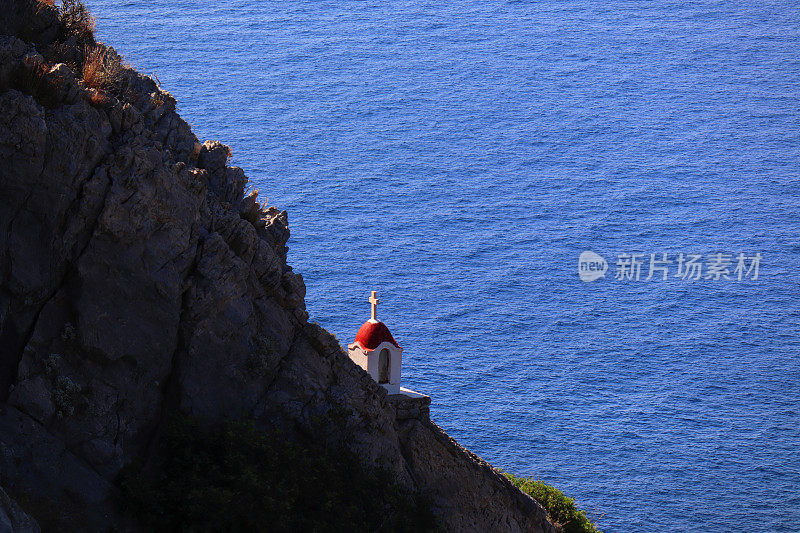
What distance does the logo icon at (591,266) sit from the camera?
151 feet

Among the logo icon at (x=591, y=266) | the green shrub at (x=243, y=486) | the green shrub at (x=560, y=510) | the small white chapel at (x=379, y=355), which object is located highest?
the logo icon at (x=591, y=266)

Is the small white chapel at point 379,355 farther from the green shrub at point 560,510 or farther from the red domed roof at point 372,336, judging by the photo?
the green shrub at point 560,510

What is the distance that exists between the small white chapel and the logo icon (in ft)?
91.5

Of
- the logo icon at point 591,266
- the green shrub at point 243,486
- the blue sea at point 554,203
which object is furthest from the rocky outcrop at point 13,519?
the logo icon at point 591,266

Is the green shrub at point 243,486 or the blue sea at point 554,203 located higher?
the blue sea at point 554,203

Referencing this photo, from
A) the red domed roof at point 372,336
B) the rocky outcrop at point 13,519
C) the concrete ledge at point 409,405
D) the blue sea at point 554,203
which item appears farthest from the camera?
the blue sea at point 554,203

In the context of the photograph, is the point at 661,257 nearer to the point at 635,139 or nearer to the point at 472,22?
the point at 635,139

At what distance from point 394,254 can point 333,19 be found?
57.5 feet

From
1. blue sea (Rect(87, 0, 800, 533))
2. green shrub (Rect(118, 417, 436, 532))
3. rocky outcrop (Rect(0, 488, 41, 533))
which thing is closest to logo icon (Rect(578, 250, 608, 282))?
blue sea (Rect(87, 0, 800, 533))

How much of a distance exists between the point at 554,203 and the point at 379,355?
3021 cm

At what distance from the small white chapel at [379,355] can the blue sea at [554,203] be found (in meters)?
16.8

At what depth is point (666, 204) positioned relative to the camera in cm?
4859

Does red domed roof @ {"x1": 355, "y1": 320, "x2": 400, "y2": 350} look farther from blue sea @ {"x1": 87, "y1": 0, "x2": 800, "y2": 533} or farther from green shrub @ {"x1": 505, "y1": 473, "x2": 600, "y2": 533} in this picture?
blue sea @ {"x1": 87, "y1": 0, "x2": 800, "y2": 533}

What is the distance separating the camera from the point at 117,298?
14562mm
